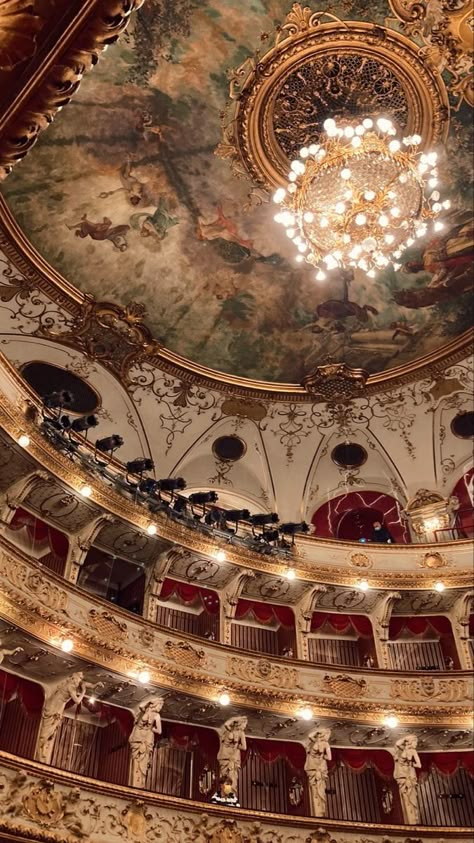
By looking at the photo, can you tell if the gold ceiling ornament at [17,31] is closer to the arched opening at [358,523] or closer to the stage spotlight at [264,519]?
the stage spotlight at [264,519]

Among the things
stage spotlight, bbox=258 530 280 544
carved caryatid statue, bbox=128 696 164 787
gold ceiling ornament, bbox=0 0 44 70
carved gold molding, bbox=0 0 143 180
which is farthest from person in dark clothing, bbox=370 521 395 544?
gold ceiling ornament, bbox=0 0 44 70

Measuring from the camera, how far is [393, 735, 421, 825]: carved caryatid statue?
12773mm

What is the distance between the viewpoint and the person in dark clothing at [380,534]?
17.8m

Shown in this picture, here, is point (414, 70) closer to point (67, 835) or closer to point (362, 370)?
point (362, 370)

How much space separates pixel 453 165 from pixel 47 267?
30.1 feet

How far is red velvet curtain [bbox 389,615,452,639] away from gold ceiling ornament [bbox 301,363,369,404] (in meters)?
5.93

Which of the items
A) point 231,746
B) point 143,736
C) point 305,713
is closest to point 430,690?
point 305,713

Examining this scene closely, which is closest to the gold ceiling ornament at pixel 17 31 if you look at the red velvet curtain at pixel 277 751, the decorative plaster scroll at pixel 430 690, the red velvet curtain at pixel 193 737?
the red velvet curtain at pixel 193 737

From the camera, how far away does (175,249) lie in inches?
609

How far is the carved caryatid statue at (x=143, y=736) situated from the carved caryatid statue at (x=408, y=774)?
5.05m

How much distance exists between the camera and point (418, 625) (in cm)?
1599

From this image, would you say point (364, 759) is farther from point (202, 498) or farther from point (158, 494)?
point (158, 494)

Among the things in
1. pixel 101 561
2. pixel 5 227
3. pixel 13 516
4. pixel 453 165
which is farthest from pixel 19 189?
pixel 453 165

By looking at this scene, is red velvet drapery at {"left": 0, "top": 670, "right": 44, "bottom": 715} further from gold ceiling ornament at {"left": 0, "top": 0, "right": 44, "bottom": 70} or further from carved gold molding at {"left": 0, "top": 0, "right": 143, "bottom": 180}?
gold ceiling ornament at {"left": 0, "top": 0, "right": 44, "bottom": 70}
